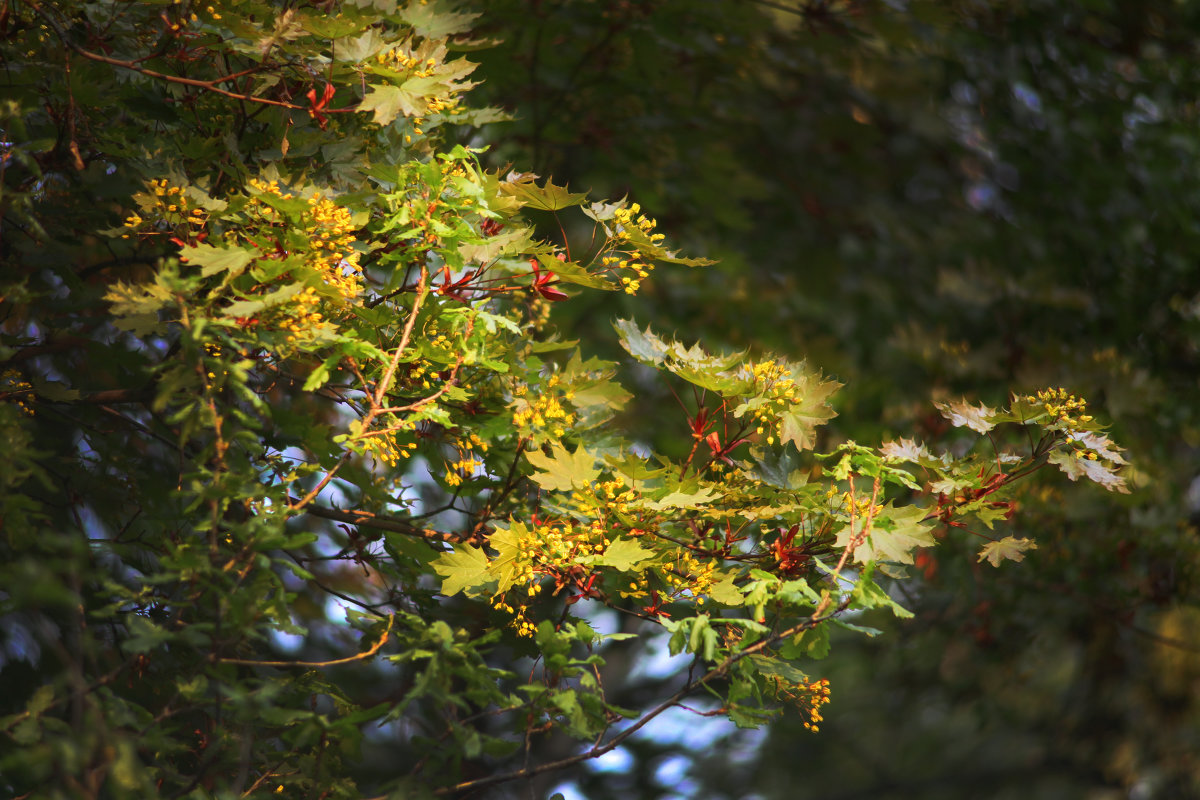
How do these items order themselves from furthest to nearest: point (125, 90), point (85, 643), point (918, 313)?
point (918, 313) → point (125, 90) → point (85, 643)

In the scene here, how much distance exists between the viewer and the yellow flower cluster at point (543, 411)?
1.31m

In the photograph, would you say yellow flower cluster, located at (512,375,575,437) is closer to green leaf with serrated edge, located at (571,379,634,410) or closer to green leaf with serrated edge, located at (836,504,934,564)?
green leaf with serrated edge, located at (571,379,634,410)

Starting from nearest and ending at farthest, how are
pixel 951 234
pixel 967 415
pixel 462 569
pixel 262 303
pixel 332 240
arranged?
pixel 262 303 < pixel 332 240 < pixel 462 569 < pixel 967 415 < pixel 951 234

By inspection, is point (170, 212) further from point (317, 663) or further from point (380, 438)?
point (317, 663)

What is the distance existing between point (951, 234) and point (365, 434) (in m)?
3.23

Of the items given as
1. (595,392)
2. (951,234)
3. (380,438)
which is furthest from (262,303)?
(951,234)

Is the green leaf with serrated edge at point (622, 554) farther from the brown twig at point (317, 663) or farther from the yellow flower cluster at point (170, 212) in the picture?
the yellow flower cluster at point (170, 212)

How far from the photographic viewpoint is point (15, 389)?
129cm

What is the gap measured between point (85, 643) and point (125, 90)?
984 millimetres

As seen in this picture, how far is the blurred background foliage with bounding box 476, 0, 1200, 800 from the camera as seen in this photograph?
2570 mm

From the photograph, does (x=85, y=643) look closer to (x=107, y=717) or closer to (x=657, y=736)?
(x=107, y=717)

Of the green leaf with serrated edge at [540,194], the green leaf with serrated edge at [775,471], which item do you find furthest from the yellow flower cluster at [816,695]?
the green leaf with serrated edge at [540,194]

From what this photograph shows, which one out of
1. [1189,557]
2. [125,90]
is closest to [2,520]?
[125,90]

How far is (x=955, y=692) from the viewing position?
361 centimetres
